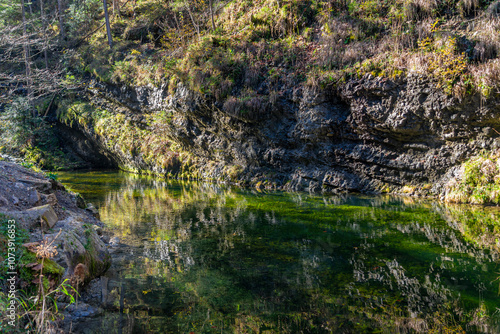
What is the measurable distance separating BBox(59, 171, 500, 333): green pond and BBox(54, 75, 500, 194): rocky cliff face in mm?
2065

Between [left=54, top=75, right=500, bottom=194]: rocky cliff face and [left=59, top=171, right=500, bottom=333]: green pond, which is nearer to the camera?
[left=59, top=171, right=500, bottom=333]: green pond

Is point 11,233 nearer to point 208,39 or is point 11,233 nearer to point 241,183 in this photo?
point 241,183

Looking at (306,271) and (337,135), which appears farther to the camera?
(337,135)

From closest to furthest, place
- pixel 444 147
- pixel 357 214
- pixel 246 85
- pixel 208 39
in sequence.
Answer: pixel 357 214, pixel 444 147, pixel 246 85, pixel 208 39

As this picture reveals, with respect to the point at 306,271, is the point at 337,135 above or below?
above

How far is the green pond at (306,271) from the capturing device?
11.8 ft

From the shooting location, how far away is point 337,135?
12.1 m

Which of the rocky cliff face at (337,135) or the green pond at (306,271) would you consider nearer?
the green pond at (306,271)

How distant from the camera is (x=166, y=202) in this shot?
1117 cm

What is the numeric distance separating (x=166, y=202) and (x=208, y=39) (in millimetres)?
8865

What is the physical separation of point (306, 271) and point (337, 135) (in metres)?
8.02

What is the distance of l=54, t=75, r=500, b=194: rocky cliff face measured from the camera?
988 centimetres

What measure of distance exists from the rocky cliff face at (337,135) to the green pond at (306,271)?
6.78 feet

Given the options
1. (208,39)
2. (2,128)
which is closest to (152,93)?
(208,39)
